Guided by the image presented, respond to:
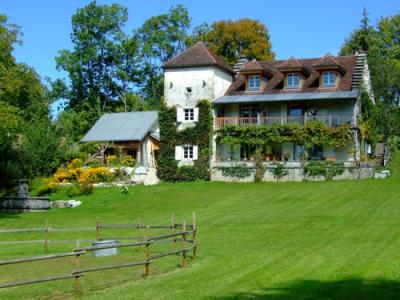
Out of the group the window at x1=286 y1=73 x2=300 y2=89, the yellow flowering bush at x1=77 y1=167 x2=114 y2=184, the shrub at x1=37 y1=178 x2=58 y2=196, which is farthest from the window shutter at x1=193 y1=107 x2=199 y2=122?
the shrub at x1=37 y1=178 x2=58 y2=196

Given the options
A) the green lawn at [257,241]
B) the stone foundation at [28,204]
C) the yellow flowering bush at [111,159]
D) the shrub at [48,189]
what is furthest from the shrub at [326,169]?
the stone foundation at [28,204]

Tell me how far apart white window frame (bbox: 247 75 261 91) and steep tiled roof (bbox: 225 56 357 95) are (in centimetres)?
38

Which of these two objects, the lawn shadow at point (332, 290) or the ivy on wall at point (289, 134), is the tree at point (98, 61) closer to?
the ivy on wall at point (289, 134)

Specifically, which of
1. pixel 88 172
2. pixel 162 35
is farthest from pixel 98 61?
pixel 88 172

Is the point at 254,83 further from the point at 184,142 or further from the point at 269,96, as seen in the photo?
the point at 184,142

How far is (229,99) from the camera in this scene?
45.8 meters

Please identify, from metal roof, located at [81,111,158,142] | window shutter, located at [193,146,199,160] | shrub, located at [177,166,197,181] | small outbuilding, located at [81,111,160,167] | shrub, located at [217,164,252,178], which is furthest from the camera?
metal roof, located at [81,111,158,142]

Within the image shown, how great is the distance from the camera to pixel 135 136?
5006cm

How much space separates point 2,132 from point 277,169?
694 inches

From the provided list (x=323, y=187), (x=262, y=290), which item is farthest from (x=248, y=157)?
(x=262, y=290)

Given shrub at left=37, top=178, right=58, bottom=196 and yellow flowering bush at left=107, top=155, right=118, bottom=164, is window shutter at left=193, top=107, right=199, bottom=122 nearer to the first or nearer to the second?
yellow flowering bush at left=107, top=155, right=118, bottom=164

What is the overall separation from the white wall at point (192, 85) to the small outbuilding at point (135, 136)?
4.86m

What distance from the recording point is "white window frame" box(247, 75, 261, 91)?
46.6 metres

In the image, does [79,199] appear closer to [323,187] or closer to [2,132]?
[2,132]
